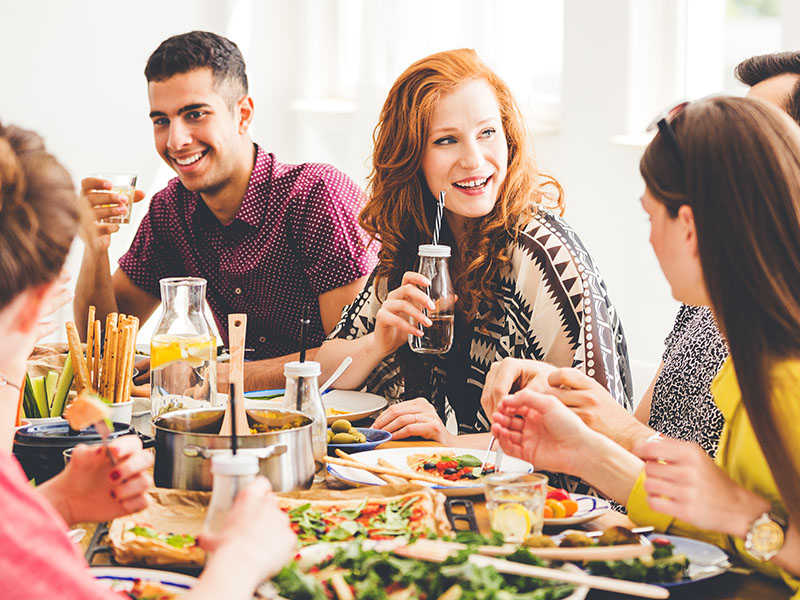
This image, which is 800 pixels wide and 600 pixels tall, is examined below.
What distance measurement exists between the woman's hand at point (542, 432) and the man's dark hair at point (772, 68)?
0.86 m

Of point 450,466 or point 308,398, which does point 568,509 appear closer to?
point 450,466

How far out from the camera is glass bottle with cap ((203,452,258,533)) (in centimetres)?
120

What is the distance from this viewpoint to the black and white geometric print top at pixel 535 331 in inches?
90.7

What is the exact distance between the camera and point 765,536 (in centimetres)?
126

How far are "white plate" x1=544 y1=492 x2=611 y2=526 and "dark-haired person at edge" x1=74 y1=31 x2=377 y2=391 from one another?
76.0 inches

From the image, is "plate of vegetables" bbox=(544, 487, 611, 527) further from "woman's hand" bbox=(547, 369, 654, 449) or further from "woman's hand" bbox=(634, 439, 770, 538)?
"woman's hand" bbox=(547, 369, 654, 449)

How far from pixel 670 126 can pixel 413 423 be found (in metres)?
0.89

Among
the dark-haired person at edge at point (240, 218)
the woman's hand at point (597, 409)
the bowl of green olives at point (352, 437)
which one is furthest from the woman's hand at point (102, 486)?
the dark-haired person at edge at point (240, 218)

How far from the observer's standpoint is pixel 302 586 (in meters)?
1.12

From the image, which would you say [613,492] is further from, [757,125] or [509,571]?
[757,125]

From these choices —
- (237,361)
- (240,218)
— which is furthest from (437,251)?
(240,218)

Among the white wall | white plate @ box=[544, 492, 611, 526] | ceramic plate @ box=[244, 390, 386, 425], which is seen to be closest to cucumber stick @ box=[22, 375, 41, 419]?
ceramic plate @ box=[244, 390, 386, 425]

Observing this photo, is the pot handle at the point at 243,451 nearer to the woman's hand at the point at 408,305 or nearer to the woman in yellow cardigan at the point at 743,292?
the woman in yellow cardigan at the point at 743,292

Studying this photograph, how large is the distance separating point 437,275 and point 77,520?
3.08 feet
